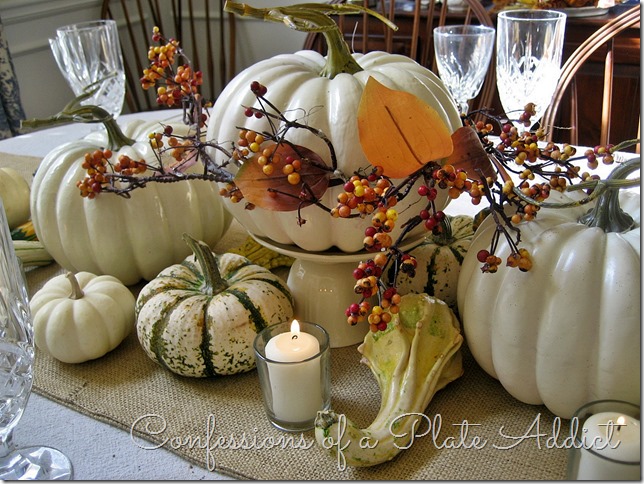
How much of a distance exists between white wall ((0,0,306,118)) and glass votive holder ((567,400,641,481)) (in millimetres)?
2279

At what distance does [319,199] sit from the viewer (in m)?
0.60

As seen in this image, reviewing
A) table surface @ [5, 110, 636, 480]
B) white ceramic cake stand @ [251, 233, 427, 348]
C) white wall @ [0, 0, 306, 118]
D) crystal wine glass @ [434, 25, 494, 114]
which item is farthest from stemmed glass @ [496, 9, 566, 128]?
white wall @ [0, 0, 306, 118]

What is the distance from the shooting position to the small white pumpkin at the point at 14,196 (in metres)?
1.00

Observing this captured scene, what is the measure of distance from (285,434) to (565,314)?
0.27m

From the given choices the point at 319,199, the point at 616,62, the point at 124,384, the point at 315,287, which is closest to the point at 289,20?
the point at 319,199

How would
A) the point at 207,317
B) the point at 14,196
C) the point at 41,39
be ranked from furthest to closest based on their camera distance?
the point at 41,39 < the point at 14,196 < the point at 207,317

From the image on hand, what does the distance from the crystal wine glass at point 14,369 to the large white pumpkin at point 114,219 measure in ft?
0.89

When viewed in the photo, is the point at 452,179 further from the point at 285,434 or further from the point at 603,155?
the point at 285,434

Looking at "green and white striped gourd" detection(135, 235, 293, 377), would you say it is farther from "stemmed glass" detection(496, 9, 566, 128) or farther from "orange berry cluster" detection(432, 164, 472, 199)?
"stemmed glass" detection(496, 9, 566, 128)

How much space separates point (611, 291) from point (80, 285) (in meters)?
0.55

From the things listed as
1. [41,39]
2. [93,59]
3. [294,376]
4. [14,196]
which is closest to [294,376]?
[294,376]

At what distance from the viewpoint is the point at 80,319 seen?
69cm

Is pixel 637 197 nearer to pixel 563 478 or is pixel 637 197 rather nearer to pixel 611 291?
pixel 611 291

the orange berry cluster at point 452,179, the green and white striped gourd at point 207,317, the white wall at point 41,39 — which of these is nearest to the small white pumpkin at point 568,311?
the orange berry cluster at point 452,179
